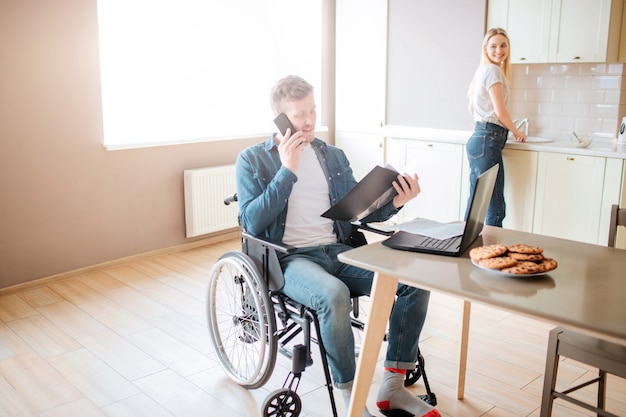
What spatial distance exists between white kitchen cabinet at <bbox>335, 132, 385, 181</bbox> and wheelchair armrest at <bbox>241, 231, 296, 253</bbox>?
3.10 metres

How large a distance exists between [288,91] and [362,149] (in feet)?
10.5

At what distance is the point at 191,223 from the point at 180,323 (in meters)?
1.41

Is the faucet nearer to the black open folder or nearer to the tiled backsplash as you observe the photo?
the tiled backsplash

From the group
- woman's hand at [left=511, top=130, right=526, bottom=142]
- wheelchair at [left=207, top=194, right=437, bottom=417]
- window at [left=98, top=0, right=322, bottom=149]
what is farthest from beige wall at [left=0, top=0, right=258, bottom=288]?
woman's hand at [left=511, top=130, right=526, bottom=142]

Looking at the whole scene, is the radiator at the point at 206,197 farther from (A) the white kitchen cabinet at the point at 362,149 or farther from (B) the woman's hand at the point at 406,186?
(B) the woman's hand at the point at 406,186

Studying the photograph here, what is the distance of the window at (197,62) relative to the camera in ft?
13.7

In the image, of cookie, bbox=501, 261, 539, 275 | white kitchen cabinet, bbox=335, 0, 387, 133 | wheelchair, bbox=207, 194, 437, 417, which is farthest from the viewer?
white kitchen cabinet, bbox=335, 0, 387, 133

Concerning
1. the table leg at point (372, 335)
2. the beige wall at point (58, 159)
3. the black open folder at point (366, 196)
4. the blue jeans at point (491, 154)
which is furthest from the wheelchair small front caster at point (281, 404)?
the blue jeans at point (491, 154)

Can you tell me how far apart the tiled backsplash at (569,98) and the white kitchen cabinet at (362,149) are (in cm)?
117

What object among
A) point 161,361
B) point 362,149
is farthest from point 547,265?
point 362,149

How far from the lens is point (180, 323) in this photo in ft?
10.8

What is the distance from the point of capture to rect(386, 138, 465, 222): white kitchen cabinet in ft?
15.9

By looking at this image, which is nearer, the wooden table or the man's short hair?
the wooden table

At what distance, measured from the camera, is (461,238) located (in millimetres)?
1939
